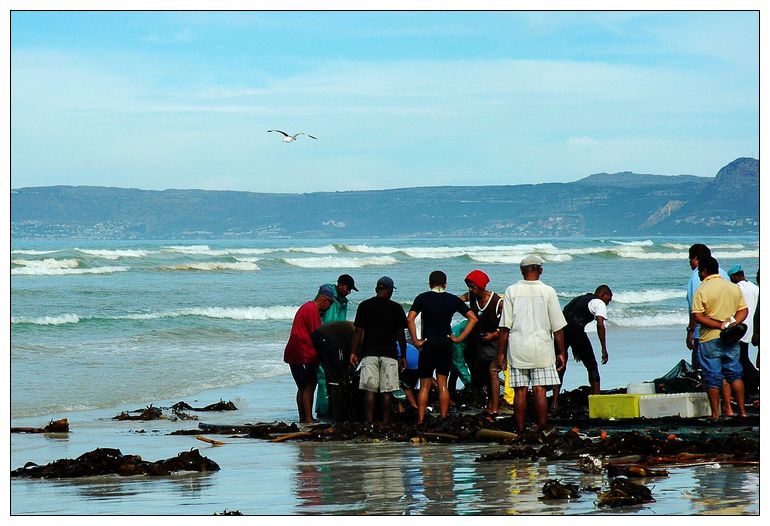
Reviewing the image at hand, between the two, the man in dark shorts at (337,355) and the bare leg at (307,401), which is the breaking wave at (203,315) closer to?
the bare leg at (307,401)

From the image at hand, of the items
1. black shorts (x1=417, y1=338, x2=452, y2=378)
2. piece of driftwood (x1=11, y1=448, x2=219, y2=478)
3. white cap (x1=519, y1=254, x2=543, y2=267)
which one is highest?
white cap (x1=519, y1=254, x2=543, y2=267)

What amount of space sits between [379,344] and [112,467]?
11.5ft

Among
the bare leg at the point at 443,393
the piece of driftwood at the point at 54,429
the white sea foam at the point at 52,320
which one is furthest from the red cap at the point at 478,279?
the white sea foam at the point at 52,320

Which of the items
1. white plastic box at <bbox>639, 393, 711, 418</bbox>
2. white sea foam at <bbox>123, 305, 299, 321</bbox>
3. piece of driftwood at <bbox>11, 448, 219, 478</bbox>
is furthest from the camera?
white sea foam at <bbox>123, 305, 299, 321</bbox>

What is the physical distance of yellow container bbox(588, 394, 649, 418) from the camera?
11.7m

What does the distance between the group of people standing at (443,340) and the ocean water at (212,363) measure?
1.18m

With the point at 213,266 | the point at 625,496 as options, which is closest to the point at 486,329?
the point at 625,496

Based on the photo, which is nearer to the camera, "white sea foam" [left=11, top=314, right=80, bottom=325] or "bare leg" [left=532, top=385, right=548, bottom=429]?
"bare leg" [left=532, top=385, right=548, bottom=429]

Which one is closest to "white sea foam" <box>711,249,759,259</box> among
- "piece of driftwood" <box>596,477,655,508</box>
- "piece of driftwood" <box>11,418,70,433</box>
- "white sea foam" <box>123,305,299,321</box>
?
"white sea foam" <box>123,305,299,321</box>

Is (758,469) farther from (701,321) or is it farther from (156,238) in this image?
(156,238)

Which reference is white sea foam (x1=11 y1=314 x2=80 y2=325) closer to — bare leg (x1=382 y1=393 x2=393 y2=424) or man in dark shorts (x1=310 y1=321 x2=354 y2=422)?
man in dark shorts (x1=310 y1=321 x2=354 y2=422)

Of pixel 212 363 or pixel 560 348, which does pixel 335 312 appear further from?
pixel 212 363

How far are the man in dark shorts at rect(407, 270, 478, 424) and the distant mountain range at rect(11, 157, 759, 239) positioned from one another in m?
110

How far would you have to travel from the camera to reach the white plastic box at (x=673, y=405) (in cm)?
1166
